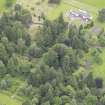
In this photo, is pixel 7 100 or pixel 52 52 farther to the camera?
pixel 52 52

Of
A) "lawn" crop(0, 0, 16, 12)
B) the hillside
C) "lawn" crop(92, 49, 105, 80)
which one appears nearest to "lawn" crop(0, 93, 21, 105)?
the hillside

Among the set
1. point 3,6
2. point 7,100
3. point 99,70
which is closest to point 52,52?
point 99,70

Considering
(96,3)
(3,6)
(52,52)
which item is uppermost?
(96,3)

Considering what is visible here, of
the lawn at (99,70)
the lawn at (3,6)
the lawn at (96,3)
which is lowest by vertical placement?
the lawn at (99,70)

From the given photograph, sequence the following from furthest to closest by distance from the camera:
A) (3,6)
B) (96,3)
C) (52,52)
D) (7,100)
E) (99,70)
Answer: (96,3)
(3,6)
(99,70)
(52,52)
(7,100)

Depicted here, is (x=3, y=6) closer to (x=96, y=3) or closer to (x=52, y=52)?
(x=96, y=3)

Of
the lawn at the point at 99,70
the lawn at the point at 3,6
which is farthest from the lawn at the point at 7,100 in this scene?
the lawn at the point at 3,6

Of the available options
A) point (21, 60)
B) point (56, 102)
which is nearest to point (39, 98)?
point (56, 102)

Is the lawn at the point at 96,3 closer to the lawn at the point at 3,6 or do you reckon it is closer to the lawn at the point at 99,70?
the lawn at the point at 3,6

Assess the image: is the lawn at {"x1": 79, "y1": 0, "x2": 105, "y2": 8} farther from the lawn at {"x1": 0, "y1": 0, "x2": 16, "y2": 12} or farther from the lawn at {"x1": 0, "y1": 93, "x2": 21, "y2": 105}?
the lawn at {"x1": 0, "y1": 93, "x2": 21, "y2": 105}

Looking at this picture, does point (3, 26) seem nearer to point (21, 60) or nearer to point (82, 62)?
point (21, 60)

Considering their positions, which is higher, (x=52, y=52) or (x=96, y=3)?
(x=96, y=3)
